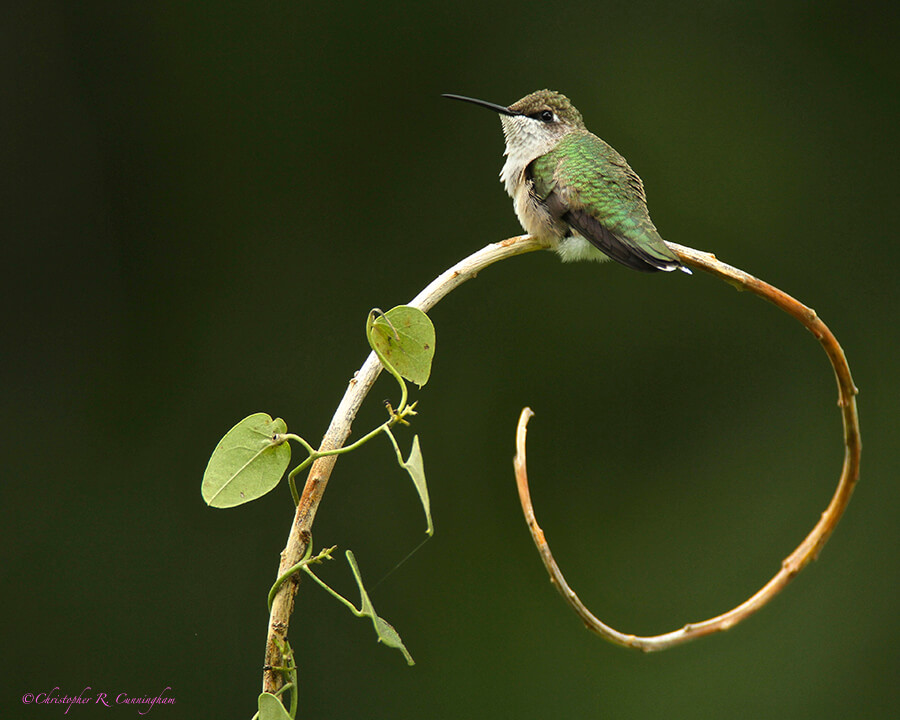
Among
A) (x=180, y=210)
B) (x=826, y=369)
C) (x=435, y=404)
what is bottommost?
(x=435, y=404)

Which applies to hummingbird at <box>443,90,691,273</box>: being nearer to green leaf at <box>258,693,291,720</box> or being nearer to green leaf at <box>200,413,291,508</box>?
green leaf at <box>200,413,291,508</box>

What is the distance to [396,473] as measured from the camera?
313 centimetres

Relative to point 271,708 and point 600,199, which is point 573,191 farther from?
point 271,708

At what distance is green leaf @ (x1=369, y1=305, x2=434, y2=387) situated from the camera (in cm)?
93

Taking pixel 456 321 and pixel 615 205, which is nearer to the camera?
pixel 615 205

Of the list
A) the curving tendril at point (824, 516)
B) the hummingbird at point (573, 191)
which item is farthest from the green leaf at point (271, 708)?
the hummingbird at point (573, 191)

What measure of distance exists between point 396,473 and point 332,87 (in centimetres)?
134

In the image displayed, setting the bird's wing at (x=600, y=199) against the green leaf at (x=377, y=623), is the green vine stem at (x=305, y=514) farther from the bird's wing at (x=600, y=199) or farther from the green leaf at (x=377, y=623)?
the bird's wing at (x=600, y=199)

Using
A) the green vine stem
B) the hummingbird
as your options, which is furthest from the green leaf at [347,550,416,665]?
the hummingbird

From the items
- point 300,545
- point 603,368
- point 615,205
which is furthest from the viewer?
point 603,368

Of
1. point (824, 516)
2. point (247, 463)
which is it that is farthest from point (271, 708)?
point (824, 516)

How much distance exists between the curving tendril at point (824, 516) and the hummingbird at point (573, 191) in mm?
323

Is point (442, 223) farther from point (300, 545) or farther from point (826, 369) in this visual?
point (300, 545)

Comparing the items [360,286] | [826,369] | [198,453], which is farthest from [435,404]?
[826,369]
